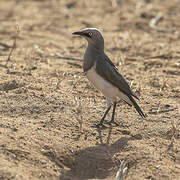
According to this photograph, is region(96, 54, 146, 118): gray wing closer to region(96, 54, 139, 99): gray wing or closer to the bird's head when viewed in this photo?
region(96, 54, 139, 99): gray wing

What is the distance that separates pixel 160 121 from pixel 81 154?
51.9 inches

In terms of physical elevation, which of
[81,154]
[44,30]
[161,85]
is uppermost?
[44,30]

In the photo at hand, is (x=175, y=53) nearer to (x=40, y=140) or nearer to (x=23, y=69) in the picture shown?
(x=23, y=69)

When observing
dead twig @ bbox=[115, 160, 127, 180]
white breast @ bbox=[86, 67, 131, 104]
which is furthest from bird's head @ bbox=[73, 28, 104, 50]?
dead twig @ bbox=[115, 160, 127, 180]

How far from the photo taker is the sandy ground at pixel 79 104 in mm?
4477

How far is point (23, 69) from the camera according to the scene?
6.70m

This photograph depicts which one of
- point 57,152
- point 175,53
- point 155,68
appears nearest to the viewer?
point 57,152

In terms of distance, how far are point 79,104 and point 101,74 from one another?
52 centimetres

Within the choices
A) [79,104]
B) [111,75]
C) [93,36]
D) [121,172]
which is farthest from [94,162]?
[93,36]

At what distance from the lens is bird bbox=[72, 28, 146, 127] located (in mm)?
5145

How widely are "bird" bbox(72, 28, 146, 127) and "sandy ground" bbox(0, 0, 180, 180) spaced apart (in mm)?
332

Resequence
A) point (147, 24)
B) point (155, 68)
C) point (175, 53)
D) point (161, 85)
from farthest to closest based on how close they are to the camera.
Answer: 1. point (147, 24)
2. point (175, 53)
3. point (155, 68)
4. point (161, 85)

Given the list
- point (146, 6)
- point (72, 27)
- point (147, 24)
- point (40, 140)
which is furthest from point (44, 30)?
point (40, 140)

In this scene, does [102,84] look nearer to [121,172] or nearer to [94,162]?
[94,162]
